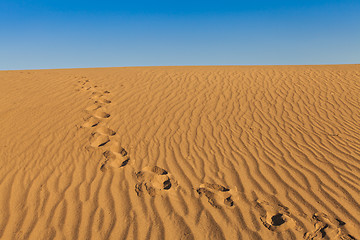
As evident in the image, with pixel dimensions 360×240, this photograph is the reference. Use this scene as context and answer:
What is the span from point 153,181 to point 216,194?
945mm

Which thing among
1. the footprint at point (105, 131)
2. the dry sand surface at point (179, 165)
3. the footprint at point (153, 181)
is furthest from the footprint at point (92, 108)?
the footprint at point (153, 181)

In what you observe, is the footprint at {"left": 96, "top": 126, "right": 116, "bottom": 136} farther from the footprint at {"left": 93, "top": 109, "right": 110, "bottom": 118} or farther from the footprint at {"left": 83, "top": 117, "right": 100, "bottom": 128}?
the footprint at {"left": 93, "top": 109, "right": 110, "bottom": 118}

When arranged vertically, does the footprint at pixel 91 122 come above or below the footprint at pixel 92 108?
below

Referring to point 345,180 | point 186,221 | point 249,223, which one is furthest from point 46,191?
point 345,180

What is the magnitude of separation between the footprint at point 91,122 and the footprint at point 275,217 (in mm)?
3805

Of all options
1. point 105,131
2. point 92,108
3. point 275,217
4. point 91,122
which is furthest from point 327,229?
point 92,108

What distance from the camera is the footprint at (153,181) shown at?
10.5ft

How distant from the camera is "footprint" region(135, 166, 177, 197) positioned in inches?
126

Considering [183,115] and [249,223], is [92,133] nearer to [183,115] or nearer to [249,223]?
[183,115]

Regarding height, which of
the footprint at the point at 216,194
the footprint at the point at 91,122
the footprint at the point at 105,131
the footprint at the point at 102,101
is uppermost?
the footprint at the point at 102,101

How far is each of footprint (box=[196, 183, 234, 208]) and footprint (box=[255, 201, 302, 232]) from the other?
37 centimetres

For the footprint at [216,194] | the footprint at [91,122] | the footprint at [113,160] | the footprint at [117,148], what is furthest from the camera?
the footprint at [91,122]

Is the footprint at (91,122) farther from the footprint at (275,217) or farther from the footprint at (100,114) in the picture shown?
the footprint at (275,217)

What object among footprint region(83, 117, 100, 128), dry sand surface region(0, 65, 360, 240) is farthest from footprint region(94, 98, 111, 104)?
Result: footprint region(83, 117, 100, 128)
